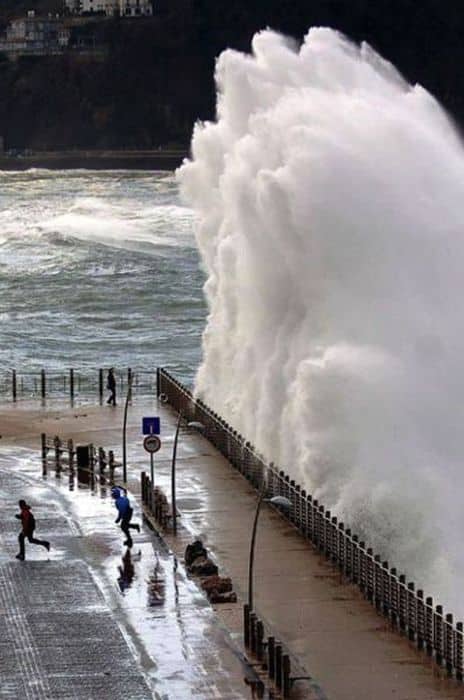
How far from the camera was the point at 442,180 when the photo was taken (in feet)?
132

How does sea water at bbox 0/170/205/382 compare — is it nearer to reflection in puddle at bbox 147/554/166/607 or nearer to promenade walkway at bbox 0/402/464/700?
promenade walkway at bbox 0/402/464/700

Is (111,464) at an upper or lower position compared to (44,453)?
upper

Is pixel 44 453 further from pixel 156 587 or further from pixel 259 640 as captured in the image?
pixel 259 640

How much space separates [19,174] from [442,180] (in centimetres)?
16130

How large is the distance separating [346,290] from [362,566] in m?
9.52

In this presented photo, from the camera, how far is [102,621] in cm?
2744

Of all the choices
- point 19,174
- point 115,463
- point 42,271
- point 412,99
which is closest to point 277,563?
point 115,463

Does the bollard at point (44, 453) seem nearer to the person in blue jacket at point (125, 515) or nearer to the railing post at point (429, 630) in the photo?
the person in blue jacket at point (125, 515)

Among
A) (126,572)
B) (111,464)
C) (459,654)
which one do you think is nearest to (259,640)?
(459,654)

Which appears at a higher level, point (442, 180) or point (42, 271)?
point (442, 180)

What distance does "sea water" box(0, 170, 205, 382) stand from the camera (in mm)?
65312

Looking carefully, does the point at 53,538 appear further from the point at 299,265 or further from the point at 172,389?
the point at 172,389

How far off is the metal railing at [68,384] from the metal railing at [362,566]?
11.8m

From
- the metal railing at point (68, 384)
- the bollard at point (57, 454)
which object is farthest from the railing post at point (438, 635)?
the metal railing at point (68, 384)
